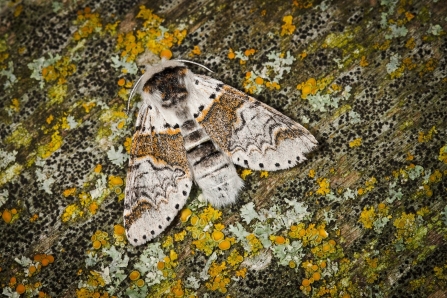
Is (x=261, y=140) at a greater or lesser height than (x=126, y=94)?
lesser

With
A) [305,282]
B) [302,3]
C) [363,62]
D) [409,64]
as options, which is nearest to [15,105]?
[302,3]

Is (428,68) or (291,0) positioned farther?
(291,0)

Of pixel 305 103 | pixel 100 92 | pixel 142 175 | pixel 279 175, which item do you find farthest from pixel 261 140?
pixel 100 92

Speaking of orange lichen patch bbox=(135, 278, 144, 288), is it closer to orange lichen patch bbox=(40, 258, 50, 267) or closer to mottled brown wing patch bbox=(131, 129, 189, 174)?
orange lichen patch bbox=(40, 258, 50, 267)

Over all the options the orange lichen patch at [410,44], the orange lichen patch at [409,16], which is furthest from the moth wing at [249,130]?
the orange lichen patch at [409,16]

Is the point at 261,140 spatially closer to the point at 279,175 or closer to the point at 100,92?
the point at 279,175

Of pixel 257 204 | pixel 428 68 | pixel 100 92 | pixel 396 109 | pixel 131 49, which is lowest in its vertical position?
pixel 257 204
